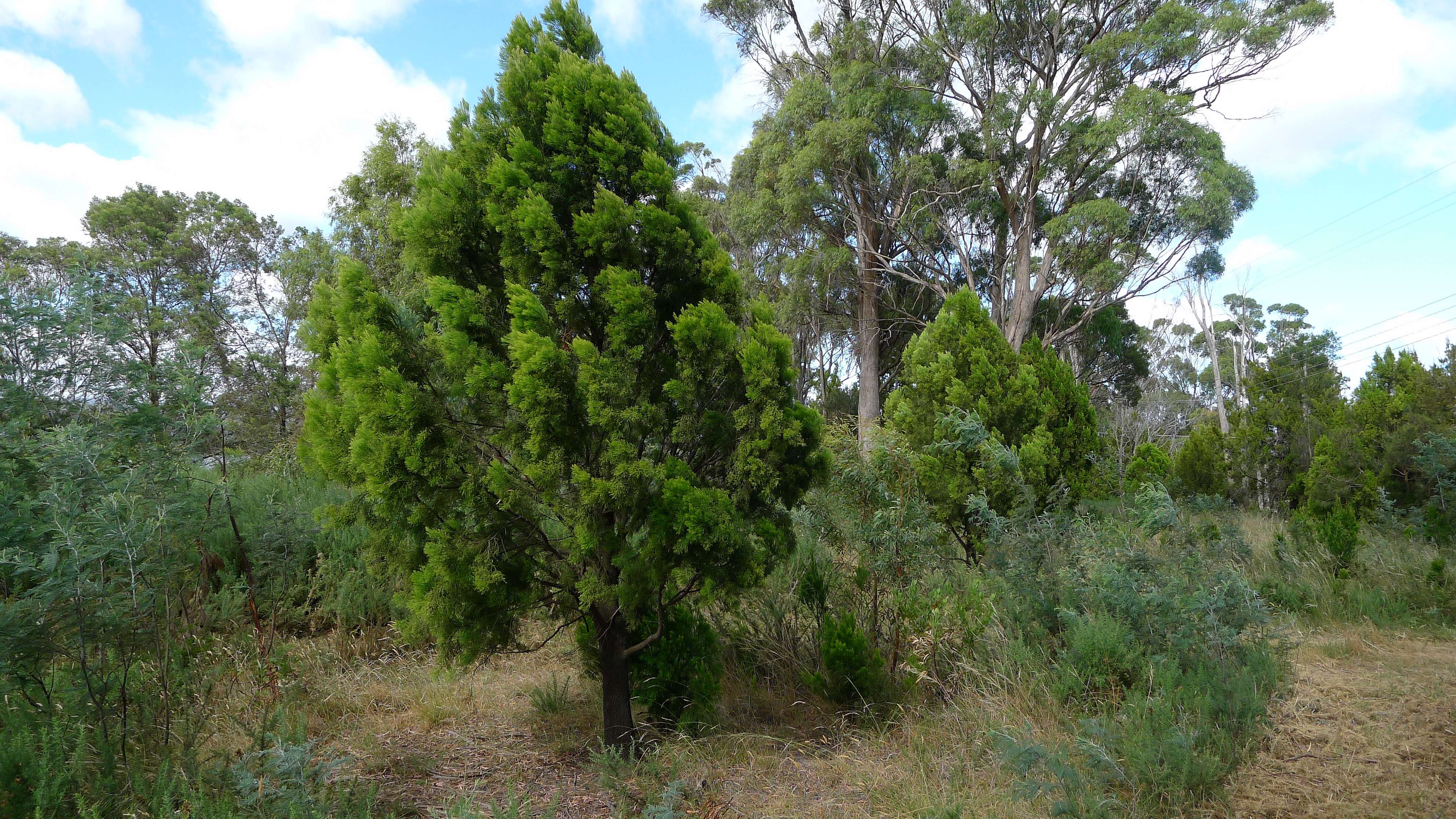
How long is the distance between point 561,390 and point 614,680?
161 centimetres

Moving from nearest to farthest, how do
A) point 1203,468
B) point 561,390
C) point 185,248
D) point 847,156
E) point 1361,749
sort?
point 1361,749
point 561,390
point 1203,468
point 847,156
point 185,248

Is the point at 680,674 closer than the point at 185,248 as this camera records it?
Yes

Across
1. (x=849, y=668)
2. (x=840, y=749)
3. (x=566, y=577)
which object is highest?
(x=566, y=577)

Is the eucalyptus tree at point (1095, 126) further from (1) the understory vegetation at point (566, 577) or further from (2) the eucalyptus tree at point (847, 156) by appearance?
(1) the understory vegetation at point (566, 577)

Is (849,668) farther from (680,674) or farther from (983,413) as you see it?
(983,413)

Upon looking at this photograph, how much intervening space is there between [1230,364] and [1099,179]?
30370 mm

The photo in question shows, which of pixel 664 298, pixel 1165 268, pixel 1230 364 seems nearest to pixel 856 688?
pixel 664 298

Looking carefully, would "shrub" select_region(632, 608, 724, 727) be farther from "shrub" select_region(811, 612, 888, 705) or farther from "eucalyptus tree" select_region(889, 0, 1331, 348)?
"eucalyptus tree" select_region(889, 0, 1331, 348)

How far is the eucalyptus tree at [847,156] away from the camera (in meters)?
15.7

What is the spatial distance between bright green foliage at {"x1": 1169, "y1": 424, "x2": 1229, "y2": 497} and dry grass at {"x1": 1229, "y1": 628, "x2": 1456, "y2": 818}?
8.85 metres

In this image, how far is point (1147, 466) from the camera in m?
10.7

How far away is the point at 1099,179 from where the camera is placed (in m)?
15.7

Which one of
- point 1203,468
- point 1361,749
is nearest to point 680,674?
point 1361,749

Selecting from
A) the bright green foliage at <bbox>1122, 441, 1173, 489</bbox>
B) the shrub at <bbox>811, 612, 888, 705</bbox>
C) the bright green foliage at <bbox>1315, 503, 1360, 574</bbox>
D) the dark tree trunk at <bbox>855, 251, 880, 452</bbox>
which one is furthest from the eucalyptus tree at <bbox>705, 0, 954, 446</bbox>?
the shrub at <bbox>811, 612, 888, 705</bbox>
